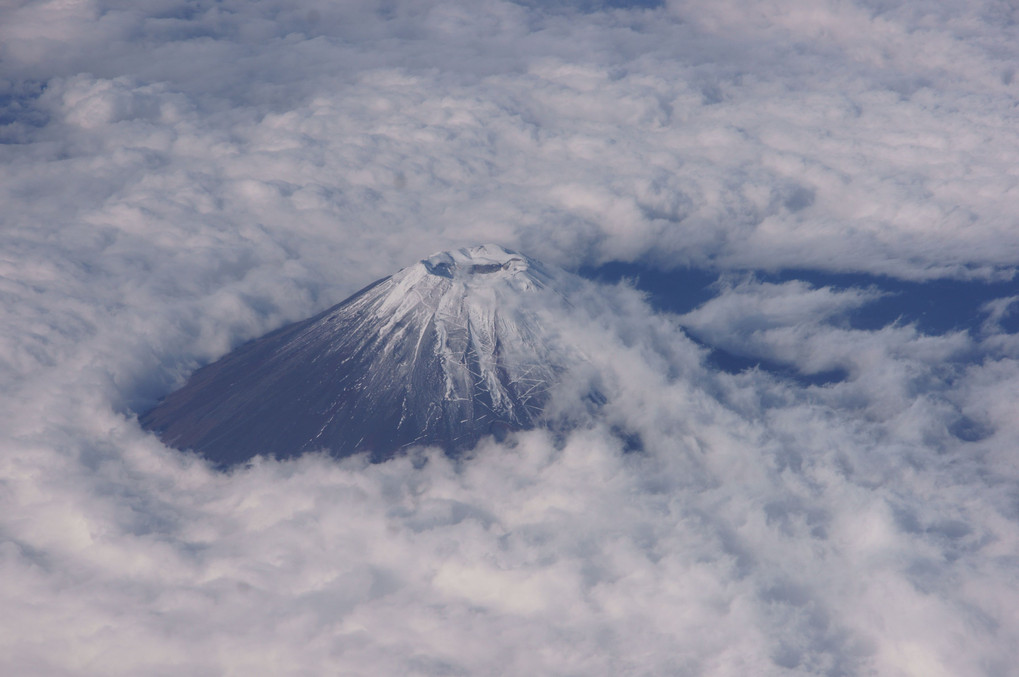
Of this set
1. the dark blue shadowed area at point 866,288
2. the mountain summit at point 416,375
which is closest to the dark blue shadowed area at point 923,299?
the dark blue shadowed area at point 866,288

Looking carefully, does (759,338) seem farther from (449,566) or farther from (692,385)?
(449,566)

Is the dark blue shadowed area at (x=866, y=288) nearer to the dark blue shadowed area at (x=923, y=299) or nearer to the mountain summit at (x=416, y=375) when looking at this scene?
the dark blue shadowed area at (x=923, y=299)

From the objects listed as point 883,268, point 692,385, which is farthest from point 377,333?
point 883,268

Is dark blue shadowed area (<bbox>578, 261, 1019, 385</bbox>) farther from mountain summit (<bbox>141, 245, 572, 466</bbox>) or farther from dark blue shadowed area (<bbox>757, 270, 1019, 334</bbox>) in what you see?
mountain summit (<bbox>141, 245, 572, 466</bbox>)

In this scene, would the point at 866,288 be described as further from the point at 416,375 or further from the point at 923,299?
the point at 416,375

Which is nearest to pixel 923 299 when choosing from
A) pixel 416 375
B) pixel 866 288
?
pixel 866 288

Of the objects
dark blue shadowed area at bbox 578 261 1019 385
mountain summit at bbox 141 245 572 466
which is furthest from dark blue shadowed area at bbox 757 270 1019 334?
mountain summit at bbox 141 245 572 466
